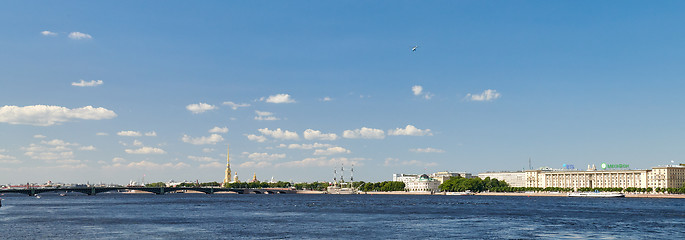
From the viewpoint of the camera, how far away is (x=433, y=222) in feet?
293

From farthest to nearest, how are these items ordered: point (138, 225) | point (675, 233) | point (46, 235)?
point (138, 225), point (675, 233), point (46, 235)

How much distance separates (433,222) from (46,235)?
46.8 metres

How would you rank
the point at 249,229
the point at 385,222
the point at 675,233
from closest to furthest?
the point at 675,233 < the point at 249,229 < the point at 385,222

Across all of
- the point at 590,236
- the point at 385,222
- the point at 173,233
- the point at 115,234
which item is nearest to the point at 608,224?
the point at 590,236

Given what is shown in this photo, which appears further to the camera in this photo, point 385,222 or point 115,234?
point 385,222

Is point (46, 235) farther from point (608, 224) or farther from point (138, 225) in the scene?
point (608, 224)

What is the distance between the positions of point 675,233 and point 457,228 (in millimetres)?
22957

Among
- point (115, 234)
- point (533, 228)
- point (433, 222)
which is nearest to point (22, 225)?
point (115, 234)

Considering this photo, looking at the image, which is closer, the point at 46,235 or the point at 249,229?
the point at 46,235

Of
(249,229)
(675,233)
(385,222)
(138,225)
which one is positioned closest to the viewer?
(675,233)

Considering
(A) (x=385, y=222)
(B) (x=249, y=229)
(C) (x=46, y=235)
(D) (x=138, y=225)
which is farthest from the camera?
(A) (x=385, y=222)

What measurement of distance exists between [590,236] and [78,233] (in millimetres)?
51806

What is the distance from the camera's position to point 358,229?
252ft

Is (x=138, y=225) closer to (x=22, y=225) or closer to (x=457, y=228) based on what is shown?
(x=22, y=225)
